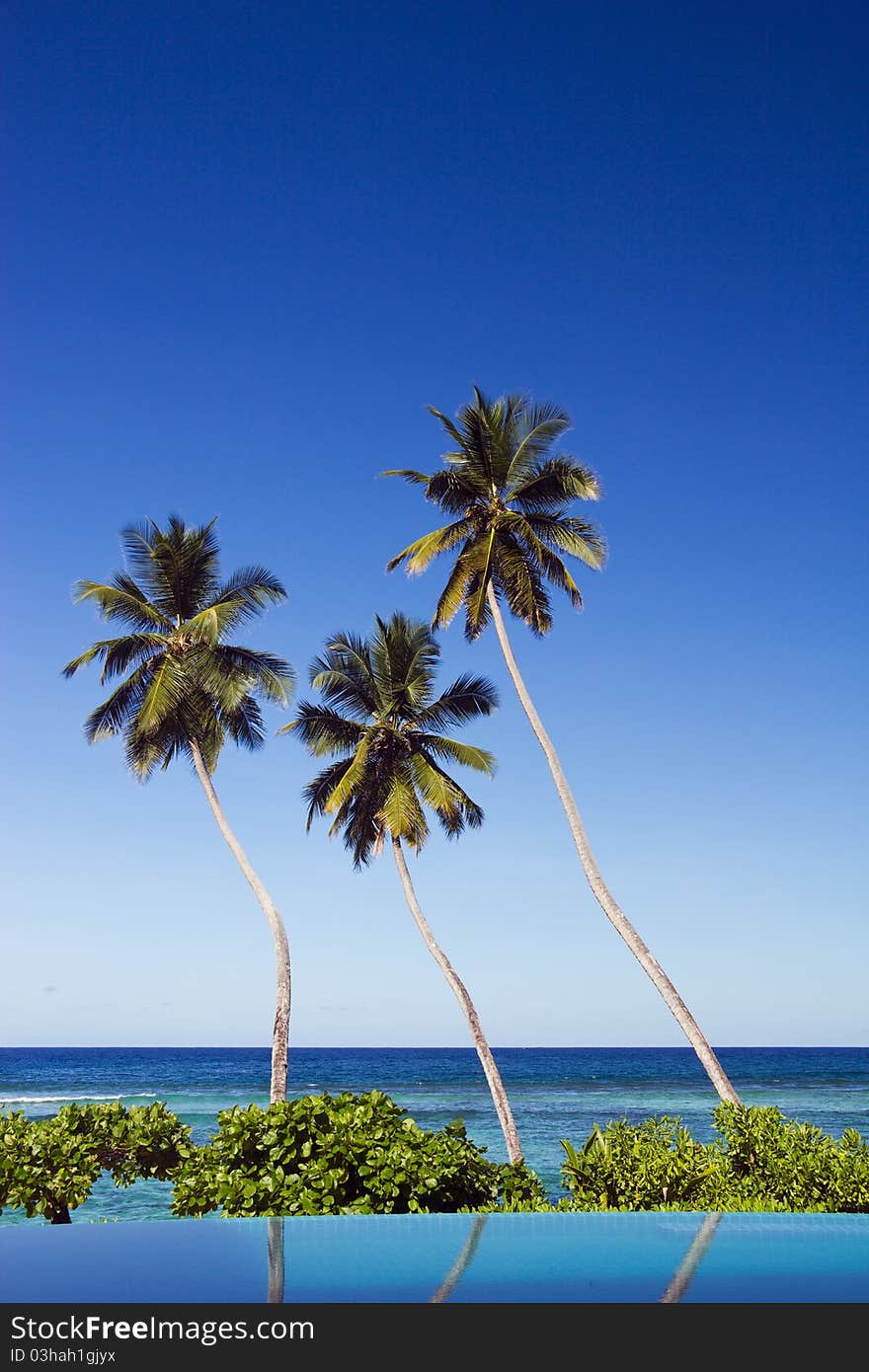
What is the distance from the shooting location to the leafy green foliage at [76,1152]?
34.0 feet

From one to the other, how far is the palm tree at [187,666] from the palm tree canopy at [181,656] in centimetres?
2

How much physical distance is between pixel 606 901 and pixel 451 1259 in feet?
31.8

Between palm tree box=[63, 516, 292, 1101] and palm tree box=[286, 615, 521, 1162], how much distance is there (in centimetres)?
227

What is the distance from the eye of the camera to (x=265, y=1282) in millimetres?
5930

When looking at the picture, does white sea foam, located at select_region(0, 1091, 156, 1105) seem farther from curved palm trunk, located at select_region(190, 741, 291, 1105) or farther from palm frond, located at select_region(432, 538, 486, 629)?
palm frond, located at select_region(432, 538, 486, 629)

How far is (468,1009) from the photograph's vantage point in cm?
2016

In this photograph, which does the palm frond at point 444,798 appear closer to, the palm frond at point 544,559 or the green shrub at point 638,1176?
the palm frond at point 544,559

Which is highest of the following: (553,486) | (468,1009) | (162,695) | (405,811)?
(553,486)

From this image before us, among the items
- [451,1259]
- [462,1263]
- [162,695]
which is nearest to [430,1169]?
[451,1259]

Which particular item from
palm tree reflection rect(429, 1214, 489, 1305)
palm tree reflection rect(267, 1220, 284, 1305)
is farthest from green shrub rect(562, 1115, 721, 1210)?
palm tree reflection rect(267, 1220, 284, 1305)

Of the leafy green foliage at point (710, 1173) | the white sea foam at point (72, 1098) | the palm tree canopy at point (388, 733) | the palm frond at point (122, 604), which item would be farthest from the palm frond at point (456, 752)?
the white sea foam at point (72, 1098)

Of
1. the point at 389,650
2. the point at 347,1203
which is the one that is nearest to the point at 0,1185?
the point at 347,1203

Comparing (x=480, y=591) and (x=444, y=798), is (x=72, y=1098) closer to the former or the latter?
(x=444, y=798)
